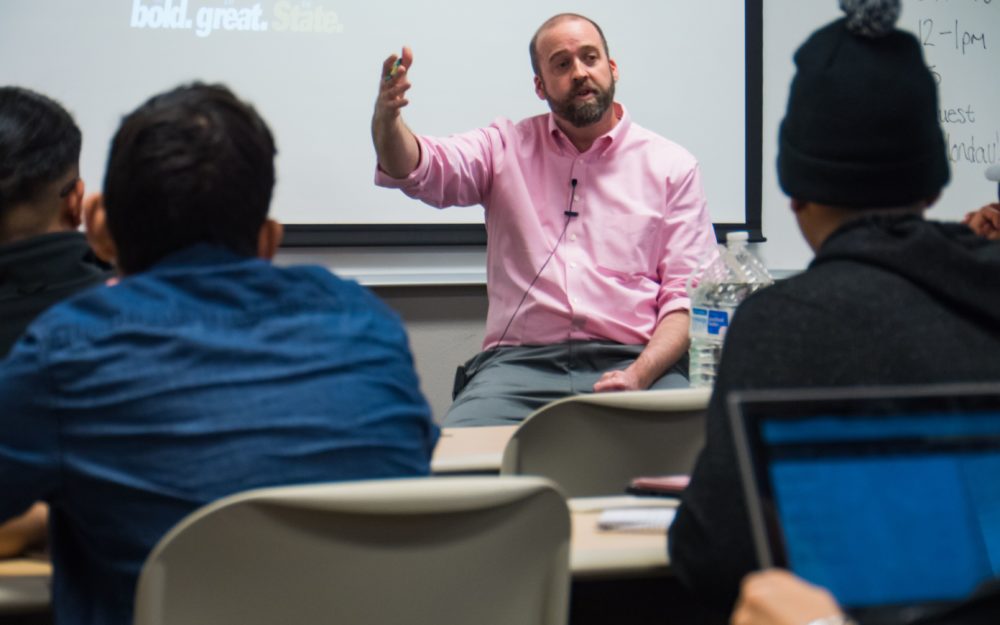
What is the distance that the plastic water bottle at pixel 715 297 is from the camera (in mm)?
2408

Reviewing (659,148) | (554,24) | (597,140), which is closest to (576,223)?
(597,140)

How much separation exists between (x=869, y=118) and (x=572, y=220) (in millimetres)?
1816

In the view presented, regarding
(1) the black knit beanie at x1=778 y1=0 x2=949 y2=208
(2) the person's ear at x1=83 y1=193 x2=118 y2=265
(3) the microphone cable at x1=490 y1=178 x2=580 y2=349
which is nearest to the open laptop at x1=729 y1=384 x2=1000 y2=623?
(1) the black knit beanie at x1=778 y1=0 x2=949 y2=208

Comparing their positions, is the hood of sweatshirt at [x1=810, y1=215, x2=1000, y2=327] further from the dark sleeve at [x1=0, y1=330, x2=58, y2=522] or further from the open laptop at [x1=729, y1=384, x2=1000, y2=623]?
the dark sleeve at [x1=0, y1=330, x2=58, y2=522]

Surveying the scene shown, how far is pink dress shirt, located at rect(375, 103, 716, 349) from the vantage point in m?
2.87

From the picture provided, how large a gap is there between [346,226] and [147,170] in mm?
2335

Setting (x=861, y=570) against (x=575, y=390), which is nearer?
(x=861, y=570)

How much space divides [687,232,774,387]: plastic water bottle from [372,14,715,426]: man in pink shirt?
2.1 inches

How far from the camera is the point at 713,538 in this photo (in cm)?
104

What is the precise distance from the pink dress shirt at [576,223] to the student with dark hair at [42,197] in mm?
1077

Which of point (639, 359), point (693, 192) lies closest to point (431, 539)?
point (639, 359)

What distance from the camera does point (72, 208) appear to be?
1860 millimetres

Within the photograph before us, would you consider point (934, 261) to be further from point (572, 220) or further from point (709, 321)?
point (572, 220)

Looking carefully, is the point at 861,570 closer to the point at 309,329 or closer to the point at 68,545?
the point at 309,329
